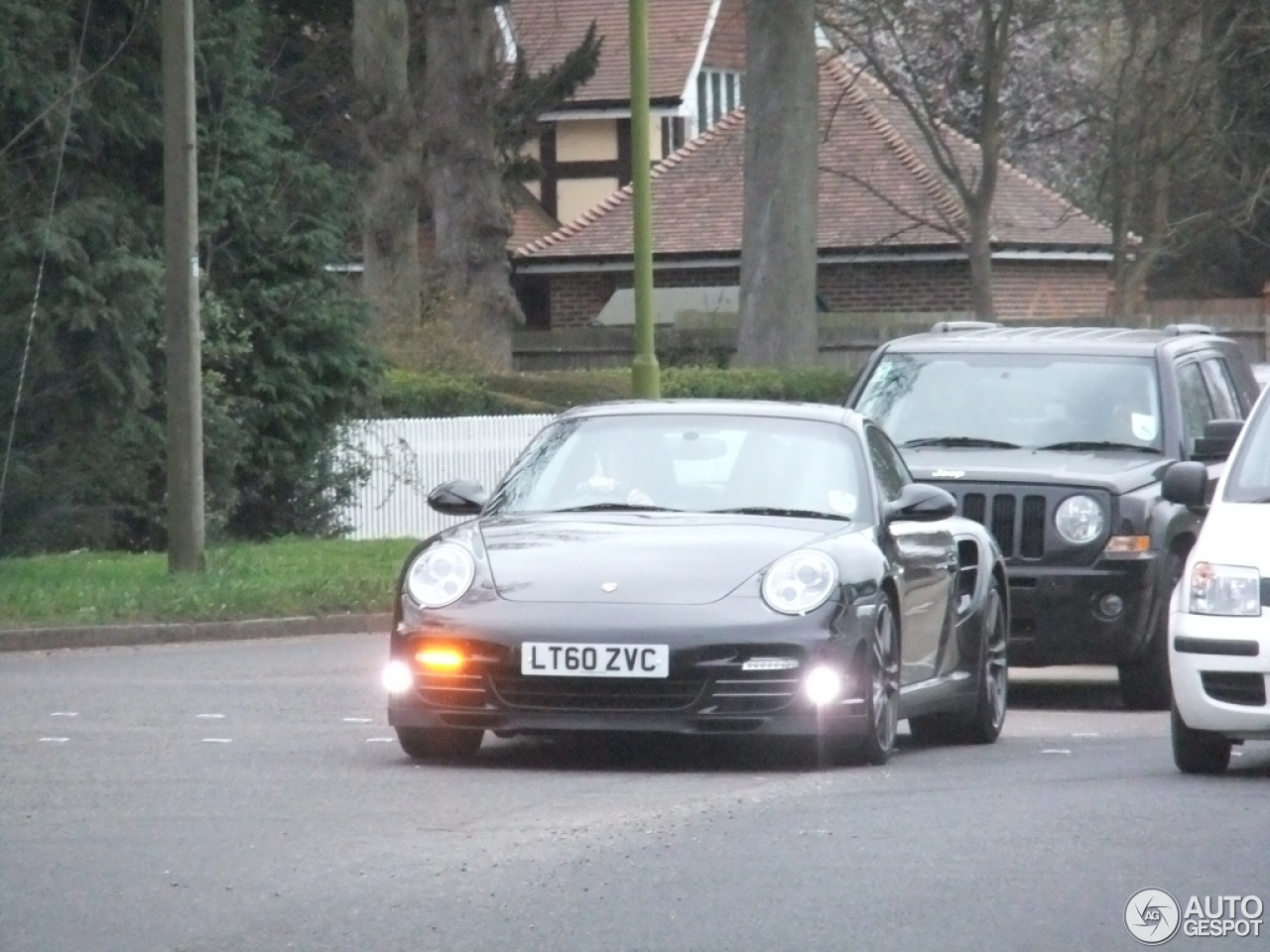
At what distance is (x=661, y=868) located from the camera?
7914 millimetres

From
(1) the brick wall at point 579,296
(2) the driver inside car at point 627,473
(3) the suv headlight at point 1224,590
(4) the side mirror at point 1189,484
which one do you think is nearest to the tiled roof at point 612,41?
(1) the brick wall at point 579,296

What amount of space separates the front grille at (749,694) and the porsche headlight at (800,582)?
0.90 feet

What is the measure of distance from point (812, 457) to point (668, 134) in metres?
50.6

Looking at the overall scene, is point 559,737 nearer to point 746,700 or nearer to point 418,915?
point 746,700

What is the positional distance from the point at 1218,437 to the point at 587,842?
558 centimetres

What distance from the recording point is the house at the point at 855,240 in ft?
167


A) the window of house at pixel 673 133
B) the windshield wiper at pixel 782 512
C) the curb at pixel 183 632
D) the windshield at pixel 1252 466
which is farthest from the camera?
the window of house at pixel 673 133

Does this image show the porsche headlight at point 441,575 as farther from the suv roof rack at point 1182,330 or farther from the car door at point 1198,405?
the suv roof rack at point 1182,330

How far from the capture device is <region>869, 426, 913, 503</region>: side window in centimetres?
1161

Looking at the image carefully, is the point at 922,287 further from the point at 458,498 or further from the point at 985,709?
the point at 458,498

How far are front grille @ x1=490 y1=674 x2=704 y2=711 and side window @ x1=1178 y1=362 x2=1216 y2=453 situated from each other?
231 inches

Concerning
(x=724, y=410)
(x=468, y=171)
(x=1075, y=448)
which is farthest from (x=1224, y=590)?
(x=468, y=171)

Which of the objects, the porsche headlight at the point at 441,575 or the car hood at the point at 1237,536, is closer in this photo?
the car hood at the point at 1237,536

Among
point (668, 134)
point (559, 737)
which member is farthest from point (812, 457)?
point (668, 134)
